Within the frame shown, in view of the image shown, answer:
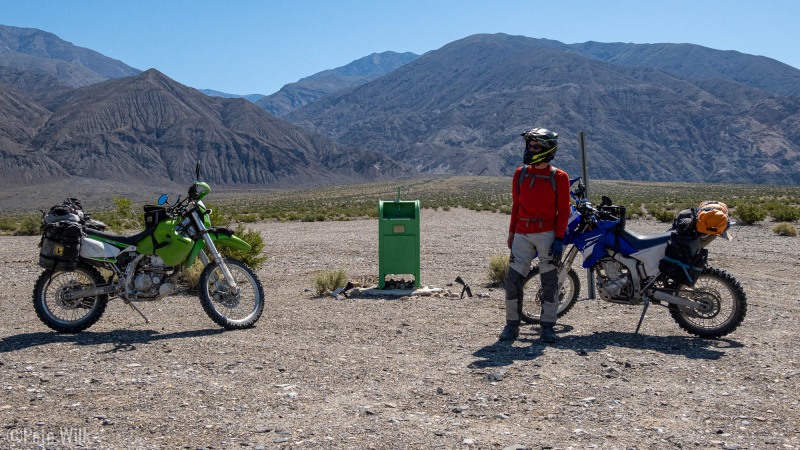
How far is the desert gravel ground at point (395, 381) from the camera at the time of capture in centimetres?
476

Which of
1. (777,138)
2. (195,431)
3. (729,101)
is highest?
(729,101)

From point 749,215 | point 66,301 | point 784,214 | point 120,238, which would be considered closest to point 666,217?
point 749,215

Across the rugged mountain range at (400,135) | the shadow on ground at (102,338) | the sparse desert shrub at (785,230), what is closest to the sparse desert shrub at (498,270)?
the shadow on ground at (102,338)

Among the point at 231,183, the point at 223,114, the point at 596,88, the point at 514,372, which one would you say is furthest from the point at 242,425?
the point at 596,88

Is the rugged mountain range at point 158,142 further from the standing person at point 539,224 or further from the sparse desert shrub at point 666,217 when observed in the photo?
the standing person at point 539,224

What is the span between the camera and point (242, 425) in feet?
16.1

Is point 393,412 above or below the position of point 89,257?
below

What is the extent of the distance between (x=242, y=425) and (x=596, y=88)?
191 meters

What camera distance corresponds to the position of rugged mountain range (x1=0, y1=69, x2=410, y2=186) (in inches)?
4508

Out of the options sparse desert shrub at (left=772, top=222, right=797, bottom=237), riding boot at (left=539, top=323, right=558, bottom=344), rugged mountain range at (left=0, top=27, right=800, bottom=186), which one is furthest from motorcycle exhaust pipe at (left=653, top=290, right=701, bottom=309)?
rugged mountain range at (left=0, top=27, right=800, bottom=186)

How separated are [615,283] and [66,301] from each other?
5.79 meters

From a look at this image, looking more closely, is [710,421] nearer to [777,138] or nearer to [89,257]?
[89,257]

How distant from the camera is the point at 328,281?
10.6 meters

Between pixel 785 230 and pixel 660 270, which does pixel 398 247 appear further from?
pixel 785 230
